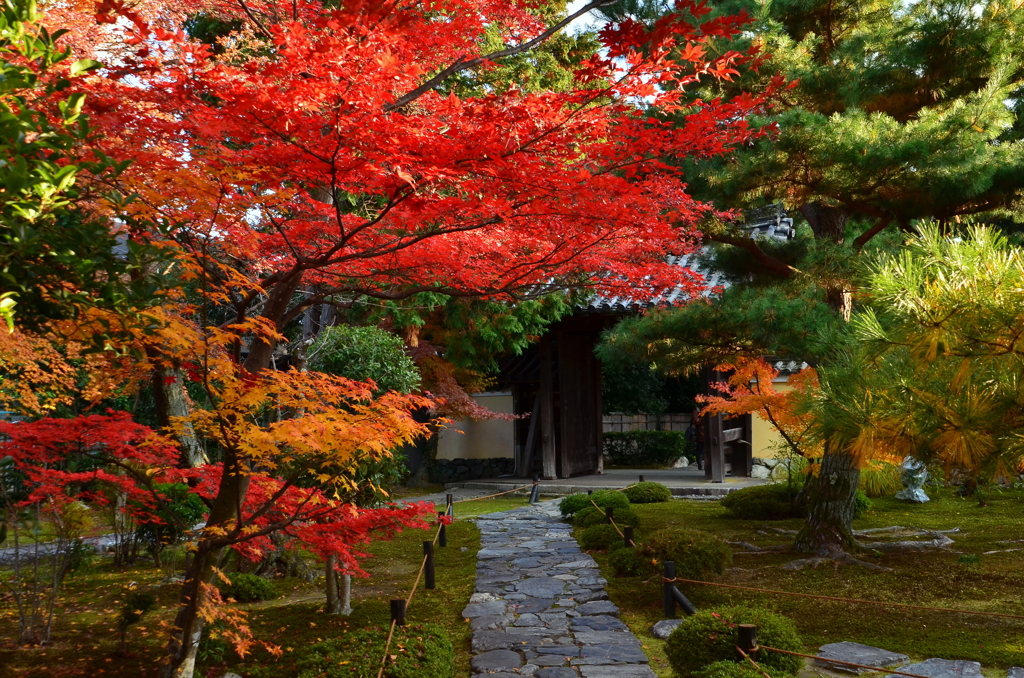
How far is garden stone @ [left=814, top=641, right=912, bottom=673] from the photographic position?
496 cm

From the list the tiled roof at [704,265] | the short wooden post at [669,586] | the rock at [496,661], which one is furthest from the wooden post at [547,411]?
the rock at [496,661]

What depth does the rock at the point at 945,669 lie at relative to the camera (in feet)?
15.4

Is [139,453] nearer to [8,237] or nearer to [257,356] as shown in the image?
[257,356]

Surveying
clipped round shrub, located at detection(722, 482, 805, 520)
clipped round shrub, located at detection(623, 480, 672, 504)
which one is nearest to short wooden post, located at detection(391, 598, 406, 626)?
clipped round shrub, located at detection(722, 482, 805, 520)

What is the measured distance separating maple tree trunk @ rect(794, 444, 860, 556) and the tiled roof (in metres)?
2.42

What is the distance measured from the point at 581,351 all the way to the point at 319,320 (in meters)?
5.93

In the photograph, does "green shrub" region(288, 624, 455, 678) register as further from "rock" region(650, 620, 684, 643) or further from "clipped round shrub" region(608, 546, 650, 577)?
"clipped round shrub" region(608, 546, 650, 577)

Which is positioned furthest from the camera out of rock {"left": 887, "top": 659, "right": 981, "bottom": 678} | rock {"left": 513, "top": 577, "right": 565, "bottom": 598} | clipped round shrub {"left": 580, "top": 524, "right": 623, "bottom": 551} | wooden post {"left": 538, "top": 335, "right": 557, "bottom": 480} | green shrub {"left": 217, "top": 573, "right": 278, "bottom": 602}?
wooden post {"left": 538, "top": 335, "right": 557, "bottom": 480}

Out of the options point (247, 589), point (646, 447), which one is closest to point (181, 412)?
point (247, 589)

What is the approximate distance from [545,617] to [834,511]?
3.45 meters

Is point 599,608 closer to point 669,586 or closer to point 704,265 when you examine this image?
point 669,586

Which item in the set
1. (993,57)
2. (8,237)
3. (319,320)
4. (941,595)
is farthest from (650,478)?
(8,237)

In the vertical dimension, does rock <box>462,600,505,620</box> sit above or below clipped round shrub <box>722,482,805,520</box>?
below

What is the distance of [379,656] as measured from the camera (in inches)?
177
